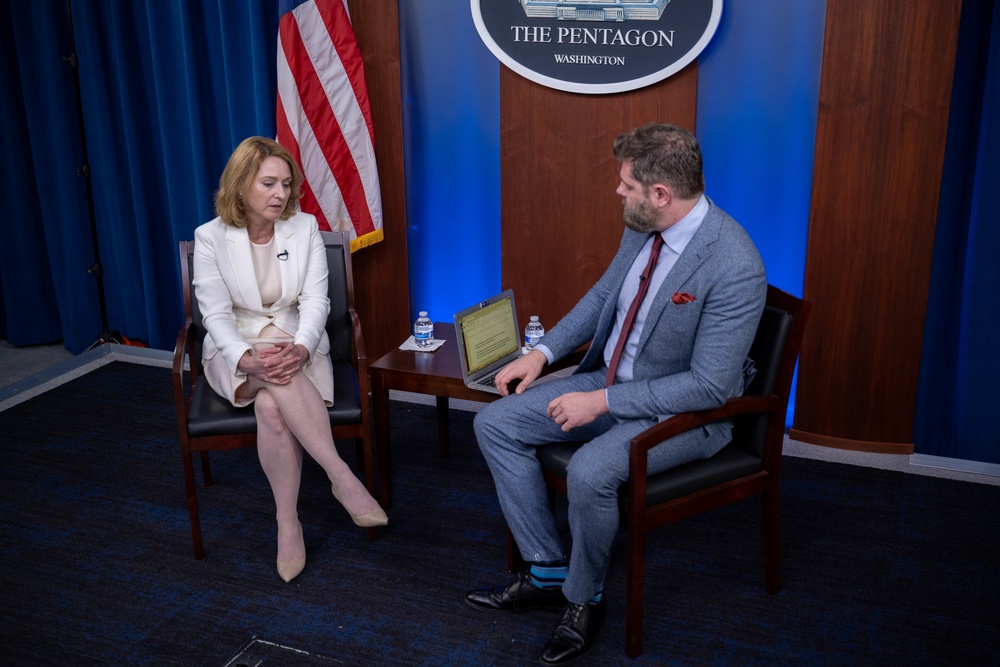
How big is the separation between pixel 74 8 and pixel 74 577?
2829 mm

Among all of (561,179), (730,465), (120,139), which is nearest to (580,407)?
(730,465)

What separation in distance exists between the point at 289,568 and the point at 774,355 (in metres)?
1.55

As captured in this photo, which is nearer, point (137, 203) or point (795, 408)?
point (795, 408)

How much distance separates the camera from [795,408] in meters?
3.64

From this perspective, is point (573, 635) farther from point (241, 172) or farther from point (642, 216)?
point (241, 172)

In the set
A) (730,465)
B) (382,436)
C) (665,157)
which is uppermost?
(665,157)

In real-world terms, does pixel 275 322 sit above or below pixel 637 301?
below

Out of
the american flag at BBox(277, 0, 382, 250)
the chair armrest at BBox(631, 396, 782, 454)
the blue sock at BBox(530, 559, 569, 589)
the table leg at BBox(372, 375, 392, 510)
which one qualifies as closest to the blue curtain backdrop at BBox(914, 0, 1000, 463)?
the chair armrest at BBox(631, 396, 782, 454)

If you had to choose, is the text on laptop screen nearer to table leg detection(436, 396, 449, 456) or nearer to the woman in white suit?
the woman in white suit

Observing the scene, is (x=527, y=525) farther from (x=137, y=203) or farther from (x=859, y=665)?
(x=137, y=203)

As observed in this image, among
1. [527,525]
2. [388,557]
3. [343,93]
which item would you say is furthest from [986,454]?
[343,93]

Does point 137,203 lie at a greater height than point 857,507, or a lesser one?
greater

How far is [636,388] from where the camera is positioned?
2434 millimetres

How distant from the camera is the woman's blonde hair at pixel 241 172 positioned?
115 inches
